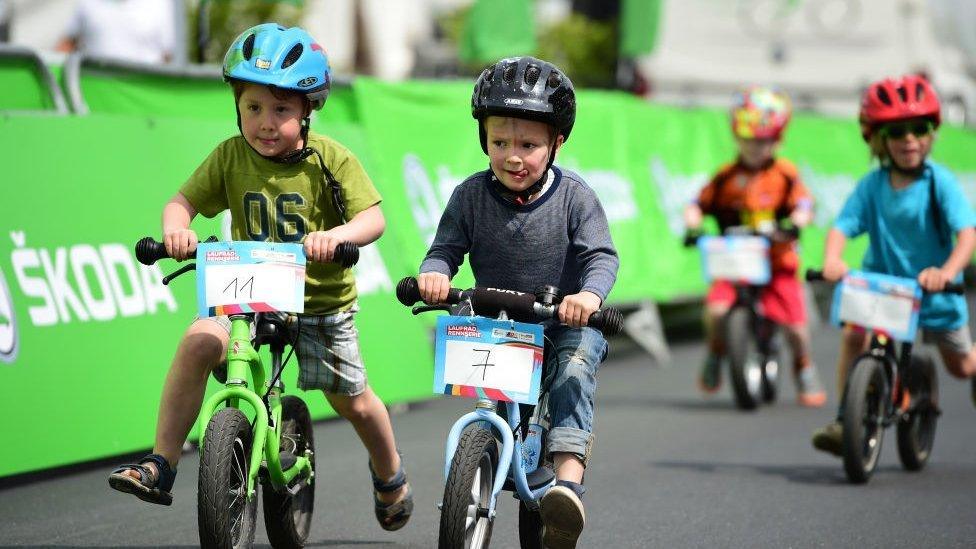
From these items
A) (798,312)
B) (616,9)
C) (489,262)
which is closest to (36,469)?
(489,262)

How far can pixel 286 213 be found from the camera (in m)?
5.53

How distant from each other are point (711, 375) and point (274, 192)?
5521 mm

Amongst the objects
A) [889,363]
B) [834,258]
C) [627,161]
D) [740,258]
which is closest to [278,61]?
[834,258]

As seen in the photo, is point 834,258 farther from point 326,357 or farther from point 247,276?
point 247,276

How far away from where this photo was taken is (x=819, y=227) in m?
16.3

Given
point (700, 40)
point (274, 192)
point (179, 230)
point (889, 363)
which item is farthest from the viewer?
point (700, 40)

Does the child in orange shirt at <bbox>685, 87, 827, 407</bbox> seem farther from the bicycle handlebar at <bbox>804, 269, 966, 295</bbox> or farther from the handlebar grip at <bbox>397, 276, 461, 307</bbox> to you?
the handlebar grip at <bbox>397, 276, 461, 307</bbox>

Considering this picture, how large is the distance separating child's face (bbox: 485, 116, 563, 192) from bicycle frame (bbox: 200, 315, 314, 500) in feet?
3.36

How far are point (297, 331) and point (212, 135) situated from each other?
329cm

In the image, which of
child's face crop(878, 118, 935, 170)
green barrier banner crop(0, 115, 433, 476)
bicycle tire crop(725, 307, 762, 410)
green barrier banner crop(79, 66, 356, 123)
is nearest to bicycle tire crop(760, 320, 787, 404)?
bicycle tire crop(725, 307, 762, 410)

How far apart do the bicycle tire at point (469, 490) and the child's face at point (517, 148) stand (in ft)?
2.86

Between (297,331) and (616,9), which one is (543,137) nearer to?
(297,331)

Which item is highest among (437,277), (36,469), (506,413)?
(437,277)

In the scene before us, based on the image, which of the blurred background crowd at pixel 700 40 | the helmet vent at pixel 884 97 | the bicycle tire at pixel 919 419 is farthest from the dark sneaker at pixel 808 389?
the blurred background crowd at pixel 700 40
